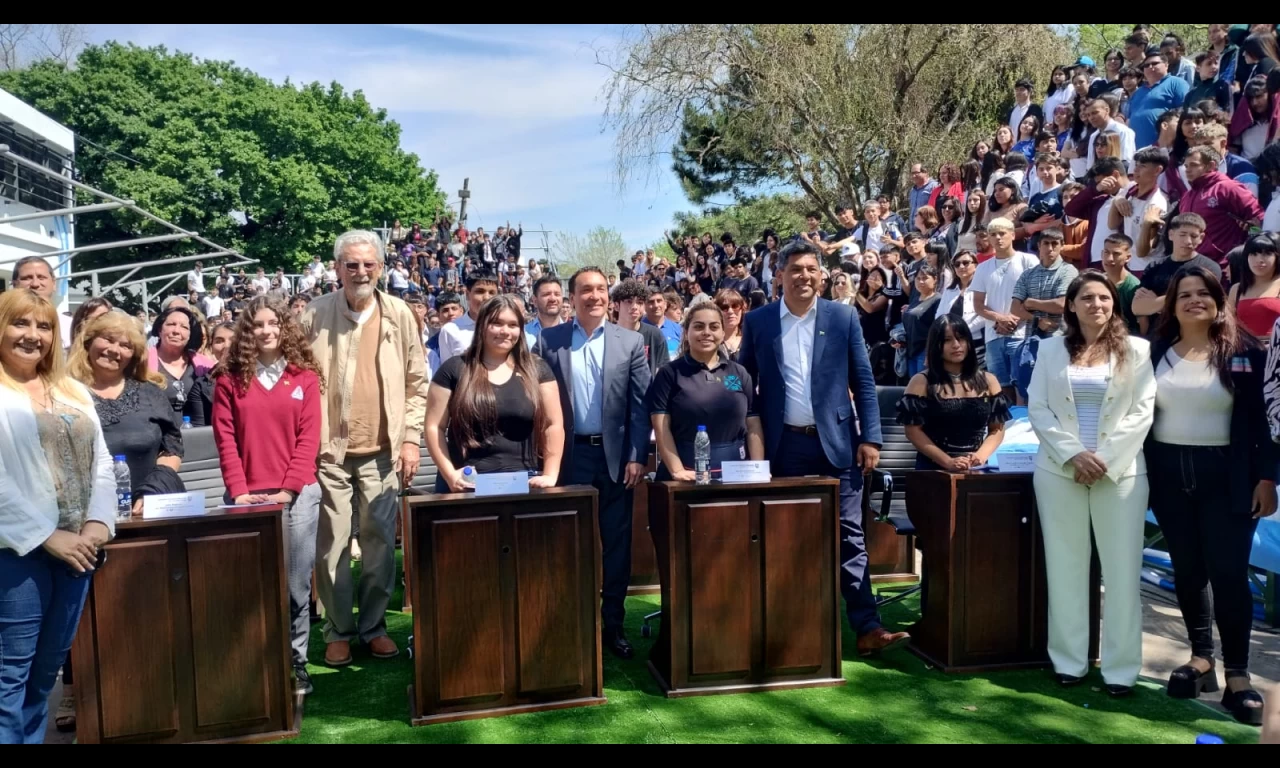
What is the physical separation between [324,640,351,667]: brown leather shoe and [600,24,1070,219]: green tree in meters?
12.5

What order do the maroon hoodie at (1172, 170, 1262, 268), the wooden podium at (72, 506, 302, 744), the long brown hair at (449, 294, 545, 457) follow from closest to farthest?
1. the wooden podium at (72, 506, 302, 744)
2. the long brown hair at (449, 294, 545, 457)
3. the maroon hoodie at (1172, 170, 1262, 268)

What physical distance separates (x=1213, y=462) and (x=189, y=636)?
442 cm

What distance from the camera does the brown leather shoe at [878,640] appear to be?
14.5 feet

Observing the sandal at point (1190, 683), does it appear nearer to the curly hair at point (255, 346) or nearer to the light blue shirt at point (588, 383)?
the light blue shirt at point (588, 383)

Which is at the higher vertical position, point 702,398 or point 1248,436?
point 702,398

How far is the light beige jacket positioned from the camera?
4.38m

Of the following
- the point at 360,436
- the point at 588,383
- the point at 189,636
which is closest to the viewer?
the point at 189,636

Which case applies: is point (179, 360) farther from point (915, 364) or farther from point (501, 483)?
point (915, 364)

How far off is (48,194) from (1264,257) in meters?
37.4

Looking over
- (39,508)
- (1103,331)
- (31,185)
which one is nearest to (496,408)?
(39,508)

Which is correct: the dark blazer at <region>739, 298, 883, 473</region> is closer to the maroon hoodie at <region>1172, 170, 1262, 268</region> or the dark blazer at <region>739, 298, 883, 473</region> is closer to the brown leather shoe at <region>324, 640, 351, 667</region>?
the brown leather shoe at <region>324, 640, 351, 667</region>

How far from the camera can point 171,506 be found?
3.52 m

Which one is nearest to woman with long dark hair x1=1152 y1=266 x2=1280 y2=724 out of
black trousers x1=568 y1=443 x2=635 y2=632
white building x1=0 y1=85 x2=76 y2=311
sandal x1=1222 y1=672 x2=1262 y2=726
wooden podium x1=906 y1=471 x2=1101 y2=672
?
sandal x1=1222 y1=672 x2=1262 y2=726

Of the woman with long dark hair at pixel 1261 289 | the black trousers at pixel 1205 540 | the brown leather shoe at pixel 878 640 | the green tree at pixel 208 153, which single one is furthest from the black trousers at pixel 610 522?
the green tree at pixel 208 153
